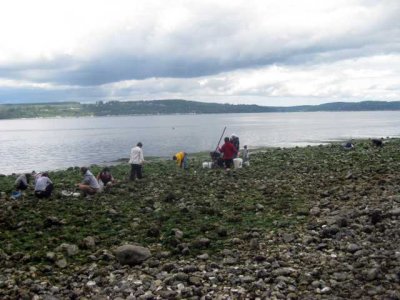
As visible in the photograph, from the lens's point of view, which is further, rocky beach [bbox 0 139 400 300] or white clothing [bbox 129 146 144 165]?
white clothing [bbox 129 146 144 165]

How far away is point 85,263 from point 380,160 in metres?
21.2

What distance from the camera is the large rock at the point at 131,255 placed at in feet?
37.0

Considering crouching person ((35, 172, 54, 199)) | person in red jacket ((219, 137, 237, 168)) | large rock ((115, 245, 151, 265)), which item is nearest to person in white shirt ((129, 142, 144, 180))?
person in red jacket ((219, 137, 237, 168))

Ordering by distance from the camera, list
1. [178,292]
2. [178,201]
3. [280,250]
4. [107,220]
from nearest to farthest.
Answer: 1. [178,292]
2. [280,250]
3. [107,220]
4. [178,201]

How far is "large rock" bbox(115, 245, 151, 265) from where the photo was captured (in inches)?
444

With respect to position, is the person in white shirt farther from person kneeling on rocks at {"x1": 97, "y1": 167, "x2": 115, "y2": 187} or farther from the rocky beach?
the rocky beach

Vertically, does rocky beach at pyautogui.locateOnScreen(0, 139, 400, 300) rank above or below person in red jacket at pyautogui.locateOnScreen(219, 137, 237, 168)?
below

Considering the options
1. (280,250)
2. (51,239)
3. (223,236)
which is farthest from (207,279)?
(51,239)

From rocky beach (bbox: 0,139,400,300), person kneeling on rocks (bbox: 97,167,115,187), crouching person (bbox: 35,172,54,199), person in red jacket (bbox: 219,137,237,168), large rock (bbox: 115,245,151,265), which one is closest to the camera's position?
rocky beach (bbox: 0,139,400,300)

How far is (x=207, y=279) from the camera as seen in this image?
9883 mm

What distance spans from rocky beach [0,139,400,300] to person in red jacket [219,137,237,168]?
7.37 m

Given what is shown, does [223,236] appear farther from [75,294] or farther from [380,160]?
[380,160]

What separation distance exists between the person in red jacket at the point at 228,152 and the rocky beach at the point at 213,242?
7.37 m

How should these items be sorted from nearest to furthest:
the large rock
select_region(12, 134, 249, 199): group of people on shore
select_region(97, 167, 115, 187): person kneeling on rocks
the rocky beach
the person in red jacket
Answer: the rocky beach, the large rock, select_region(12, 134, 249, 199): group of people on shore, select_region(97, 167, 115, 187): person kneeling on rocks, the person in red jacket
